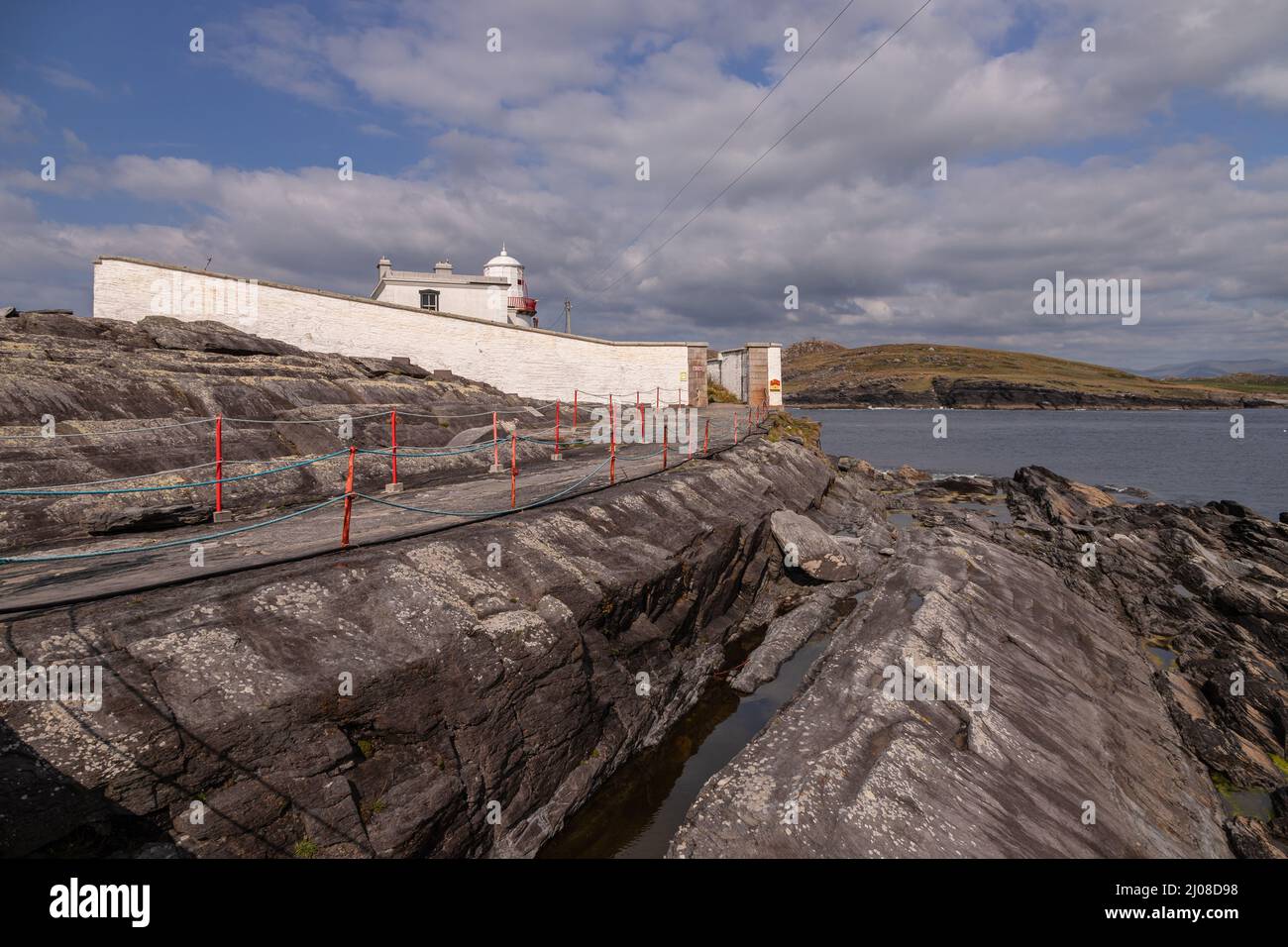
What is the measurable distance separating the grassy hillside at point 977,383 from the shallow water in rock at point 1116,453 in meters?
36.5

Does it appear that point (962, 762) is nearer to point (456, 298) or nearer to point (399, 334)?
point (399, 334)

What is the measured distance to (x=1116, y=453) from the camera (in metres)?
52.3

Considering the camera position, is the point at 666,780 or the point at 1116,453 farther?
the point at 1116,453

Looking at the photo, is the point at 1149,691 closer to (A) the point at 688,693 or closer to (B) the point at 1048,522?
(A) the point at 688,693

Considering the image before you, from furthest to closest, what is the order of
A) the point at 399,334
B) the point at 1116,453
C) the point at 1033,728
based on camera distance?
1. the point at 1116,453
2. the point at 399,334
3. the point at 1033,728

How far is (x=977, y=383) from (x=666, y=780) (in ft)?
472

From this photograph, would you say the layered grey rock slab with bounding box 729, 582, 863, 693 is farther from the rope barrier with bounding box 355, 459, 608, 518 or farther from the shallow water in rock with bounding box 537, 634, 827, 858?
the rope barrier with bounding box 355, 459, 608, 518

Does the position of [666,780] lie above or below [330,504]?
below

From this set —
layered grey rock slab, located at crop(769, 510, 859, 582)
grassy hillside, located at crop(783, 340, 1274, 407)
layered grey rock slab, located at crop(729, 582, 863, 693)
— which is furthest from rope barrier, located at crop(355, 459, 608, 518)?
grassy hillside, located at crop(783, 340, 1274, 407)

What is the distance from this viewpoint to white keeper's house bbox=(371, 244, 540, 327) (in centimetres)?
3475

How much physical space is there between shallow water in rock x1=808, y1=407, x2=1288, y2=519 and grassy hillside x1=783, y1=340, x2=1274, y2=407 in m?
36.5

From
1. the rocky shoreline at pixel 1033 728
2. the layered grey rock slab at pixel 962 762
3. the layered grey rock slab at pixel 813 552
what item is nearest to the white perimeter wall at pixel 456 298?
the layered grey rock slab at pixel 813 552

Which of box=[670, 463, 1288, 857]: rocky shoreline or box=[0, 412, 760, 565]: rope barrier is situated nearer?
box=[670, 463, 1288, 857]: rocky shoreline

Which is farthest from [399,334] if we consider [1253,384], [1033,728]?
[1253,384]
